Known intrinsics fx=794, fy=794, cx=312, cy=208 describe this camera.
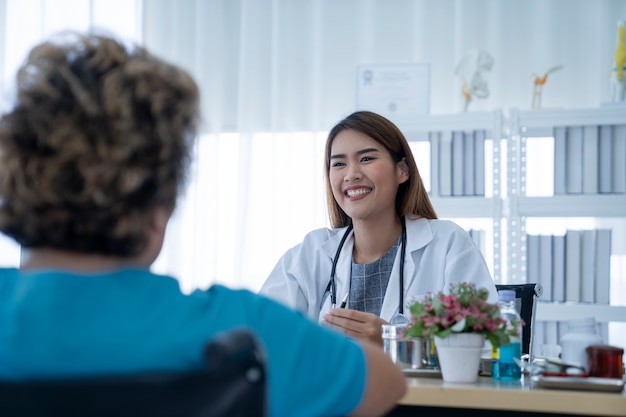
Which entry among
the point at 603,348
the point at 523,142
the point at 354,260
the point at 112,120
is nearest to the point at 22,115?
the point at 112,120

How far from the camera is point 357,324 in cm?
192

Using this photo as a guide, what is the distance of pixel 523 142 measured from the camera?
359 cm

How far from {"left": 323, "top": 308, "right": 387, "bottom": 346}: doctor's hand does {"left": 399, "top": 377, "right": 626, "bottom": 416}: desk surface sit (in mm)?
495

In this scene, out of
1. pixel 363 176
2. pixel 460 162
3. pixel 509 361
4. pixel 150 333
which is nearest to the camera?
pixel 150 333

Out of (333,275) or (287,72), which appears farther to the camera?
(287,72)

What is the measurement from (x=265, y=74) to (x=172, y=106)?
3.59 metres

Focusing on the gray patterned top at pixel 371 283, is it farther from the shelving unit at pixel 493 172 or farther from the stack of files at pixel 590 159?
the stack of files at pixel 590 159

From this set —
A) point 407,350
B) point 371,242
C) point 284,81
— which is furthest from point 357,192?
point 284,81

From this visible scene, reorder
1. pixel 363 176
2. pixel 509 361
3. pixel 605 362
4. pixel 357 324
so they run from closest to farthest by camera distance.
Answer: pixel 605 362
pixel 509 361
pixel 357 324
pixel 363 176

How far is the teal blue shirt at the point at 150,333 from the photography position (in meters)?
0.76

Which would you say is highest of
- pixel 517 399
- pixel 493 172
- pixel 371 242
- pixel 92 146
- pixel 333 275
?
pixel 493 172

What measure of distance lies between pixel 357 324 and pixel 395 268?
1.75ft

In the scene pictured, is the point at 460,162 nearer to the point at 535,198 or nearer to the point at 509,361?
the point at 535,198

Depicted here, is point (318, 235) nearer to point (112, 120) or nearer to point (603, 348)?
point (603, 348)
